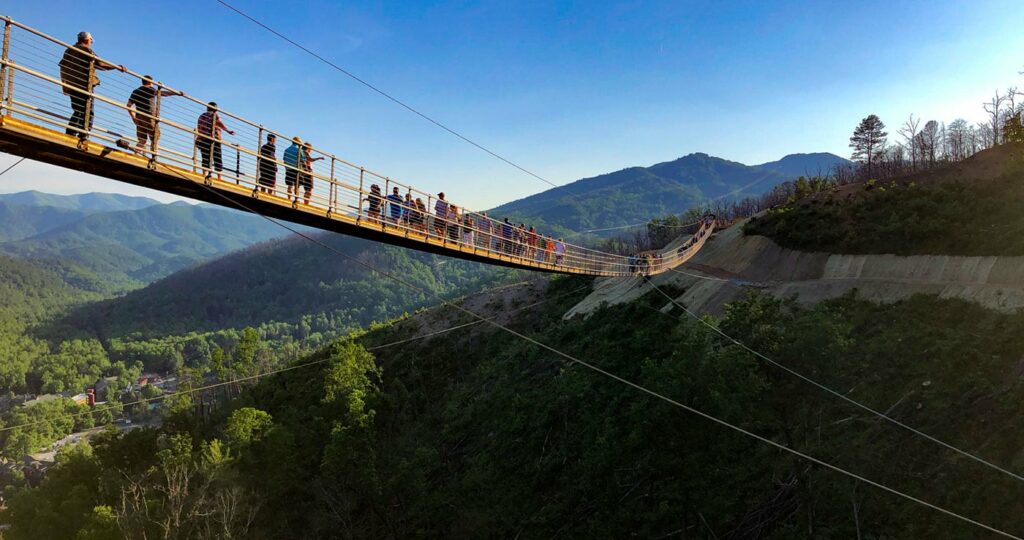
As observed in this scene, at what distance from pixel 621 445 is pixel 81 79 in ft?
48.2

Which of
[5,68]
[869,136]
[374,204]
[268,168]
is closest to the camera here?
[5,68]

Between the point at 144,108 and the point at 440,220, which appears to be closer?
the point at 144,108

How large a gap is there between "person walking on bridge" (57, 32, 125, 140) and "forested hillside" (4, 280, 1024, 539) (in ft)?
40.7

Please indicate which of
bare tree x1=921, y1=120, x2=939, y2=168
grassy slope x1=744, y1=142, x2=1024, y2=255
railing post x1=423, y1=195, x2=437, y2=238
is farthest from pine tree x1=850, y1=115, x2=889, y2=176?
railing post x1=423, y1=195, x2=437, y2=238

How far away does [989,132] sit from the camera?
2785 inches

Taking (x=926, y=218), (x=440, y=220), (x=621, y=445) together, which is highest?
(x=926, y=218)

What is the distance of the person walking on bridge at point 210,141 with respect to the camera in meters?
7.89

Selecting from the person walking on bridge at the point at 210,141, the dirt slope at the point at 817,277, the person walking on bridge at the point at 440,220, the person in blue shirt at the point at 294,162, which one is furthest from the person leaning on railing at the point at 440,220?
the dirt slope at the point at 817,277

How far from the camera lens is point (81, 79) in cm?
611

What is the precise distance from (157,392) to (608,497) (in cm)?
12698

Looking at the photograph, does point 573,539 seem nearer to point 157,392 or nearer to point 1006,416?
point 1006,416

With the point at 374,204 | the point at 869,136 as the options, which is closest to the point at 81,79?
the point at 374,204

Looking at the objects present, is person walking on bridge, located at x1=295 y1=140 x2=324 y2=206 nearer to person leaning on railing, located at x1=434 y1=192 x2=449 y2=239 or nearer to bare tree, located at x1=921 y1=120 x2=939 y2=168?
person leaning on railing, located at x1=434 y1=192 x2=449 y2=239

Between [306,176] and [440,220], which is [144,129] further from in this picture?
[440,220]
